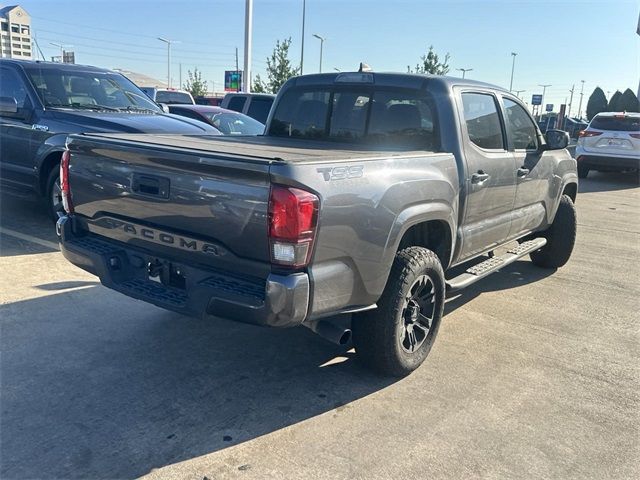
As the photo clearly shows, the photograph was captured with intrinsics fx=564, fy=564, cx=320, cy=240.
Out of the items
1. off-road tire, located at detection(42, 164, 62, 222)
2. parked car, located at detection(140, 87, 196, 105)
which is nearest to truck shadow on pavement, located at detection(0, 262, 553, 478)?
off-road tire, located at detection(42, 164, 62, 222)

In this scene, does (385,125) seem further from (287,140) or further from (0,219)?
(0,219)

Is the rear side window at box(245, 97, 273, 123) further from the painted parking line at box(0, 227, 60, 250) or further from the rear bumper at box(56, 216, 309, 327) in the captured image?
the rear bumper at box(56, 216, 309, 327)

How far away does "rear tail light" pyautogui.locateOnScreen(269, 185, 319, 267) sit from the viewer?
269 centimetres

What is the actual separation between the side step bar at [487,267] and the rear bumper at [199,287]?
166 centimetres

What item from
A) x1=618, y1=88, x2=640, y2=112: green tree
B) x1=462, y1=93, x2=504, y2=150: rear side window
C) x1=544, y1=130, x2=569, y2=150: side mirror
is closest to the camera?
x1=462, y1=93, x2=504, y2=150: rear side window

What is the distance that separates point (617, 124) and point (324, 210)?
1482cm

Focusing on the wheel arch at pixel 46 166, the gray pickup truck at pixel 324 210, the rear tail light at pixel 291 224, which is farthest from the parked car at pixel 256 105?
the rear tail light at pixel 291 224

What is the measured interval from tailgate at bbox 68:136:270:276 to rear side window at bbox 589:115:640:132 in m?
14.8

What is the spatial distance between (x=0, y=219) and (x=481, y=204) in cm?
611

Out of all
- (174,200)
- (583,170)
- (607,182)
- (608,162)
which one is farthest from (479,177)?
(607,182)

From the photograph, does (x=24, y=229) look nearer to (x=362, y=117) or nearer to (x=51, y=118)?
(x=51, y=118)

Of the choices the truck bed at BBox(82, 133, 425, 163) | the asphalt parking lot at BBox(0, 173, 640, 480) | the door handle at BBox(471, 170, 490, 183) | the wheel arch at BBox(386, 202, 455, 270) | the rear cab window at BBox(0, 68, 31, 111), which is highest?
the rear cab window at BBox(0, 68, 31, 111)

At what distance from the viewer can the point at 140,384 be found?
3.43 meters

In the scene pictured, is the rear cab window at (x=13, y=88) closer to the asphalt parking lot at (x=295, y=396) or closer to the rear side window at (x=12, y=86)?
the rear side window at (x=12, y=86)
